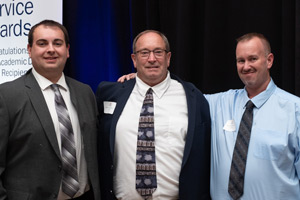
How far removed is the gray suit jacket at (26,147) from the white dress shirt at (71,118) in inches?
2.5

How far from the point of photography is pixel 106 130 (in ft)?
7.52

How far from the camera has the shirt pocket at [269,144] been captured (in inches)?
79.7

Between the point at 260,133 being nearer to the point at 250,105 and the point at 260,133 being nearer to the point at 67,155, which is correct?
the point at 250,105

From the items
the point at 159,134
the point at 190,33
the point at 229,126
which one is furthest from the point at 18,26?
the point at 229,126

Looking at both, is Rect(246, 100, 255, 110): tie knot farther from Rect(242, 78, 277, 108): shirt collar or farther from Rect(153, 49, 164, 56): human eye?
Rect(153, 49, 164, 56): human eye

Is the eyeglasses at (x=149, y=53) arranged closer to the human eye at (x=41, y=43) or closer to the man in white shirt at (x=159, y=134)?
the man in white shirt at (x=159, y=134)

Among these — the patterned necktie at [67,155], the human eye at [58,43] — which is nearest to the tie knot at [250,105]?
the patterned necktie at [67,155]

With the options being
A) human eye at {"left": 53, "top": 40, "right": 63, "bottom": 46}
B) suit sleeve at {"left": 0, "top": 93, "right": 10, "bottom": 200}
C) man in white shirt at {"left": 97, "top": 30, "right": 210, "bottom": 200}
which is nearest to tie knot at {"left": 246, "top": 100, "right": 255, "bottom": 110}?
man in white shirt at {"left": 97, "top": 30, "right": 210, "bottom": 200}

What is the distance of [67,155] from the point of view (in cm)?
204

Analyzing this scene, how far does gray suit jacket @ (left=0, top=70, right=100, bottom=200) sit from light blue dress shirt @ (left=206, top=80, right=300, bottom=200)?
0.97 metres

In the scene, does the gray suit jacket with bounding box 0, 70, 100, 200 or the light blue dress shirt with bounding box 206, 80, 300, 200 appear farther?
the light blue dress shirt with bounding box 206, 80, 300, 200

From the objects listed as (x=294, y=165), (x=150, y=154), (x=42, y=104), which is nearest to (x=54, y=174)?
(x=42, y=104)

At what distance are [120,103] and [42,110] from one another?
529 millimetres

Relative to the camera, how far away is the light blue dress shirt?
2027 millimetres
